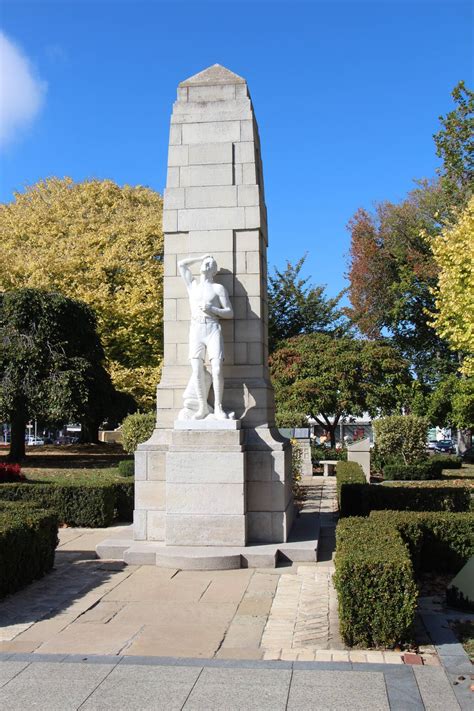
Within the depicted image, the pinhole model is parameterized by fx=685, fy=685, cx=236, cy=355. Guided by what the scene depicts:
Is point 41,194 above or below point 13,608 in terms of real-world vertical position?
above

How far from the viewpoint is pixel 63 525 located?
13.2m

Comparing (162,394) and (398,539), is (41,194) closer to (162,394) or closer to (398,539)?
(162,394)

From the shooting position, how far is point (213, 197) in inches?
430

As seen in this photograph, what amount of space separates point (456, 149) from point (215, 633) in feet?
73.7

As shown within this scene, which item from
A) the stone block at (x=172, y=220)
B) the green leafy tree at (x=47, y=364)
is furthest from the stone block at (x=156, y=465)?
the green leafy tree at (x=47, y=364)

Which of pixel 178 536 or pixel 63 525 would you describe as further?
pixel 63 525

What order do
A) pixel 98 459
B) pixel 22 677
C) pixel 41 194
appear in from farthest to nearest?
pixel 41 194, pixel 98 459, pixel 22 677

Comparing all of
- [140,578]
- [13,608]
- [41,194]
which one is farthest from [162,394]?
[41,194]

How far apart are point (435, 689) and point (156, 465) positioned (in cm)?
589

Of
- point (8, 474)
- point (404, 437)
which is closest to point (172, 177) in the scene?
point (8, 474)

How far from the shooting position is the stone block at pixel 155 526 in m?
10.1

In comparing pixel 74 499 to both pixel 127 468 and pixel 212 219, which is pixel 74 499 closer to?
pixel 212 219

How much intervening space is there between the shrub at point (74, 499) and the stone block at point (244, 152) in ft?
21.5

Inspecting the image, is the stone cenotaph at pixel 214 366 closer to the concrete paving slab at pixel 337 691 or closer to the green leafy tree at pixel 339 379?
the concrete paving slab at pixel 337 691
